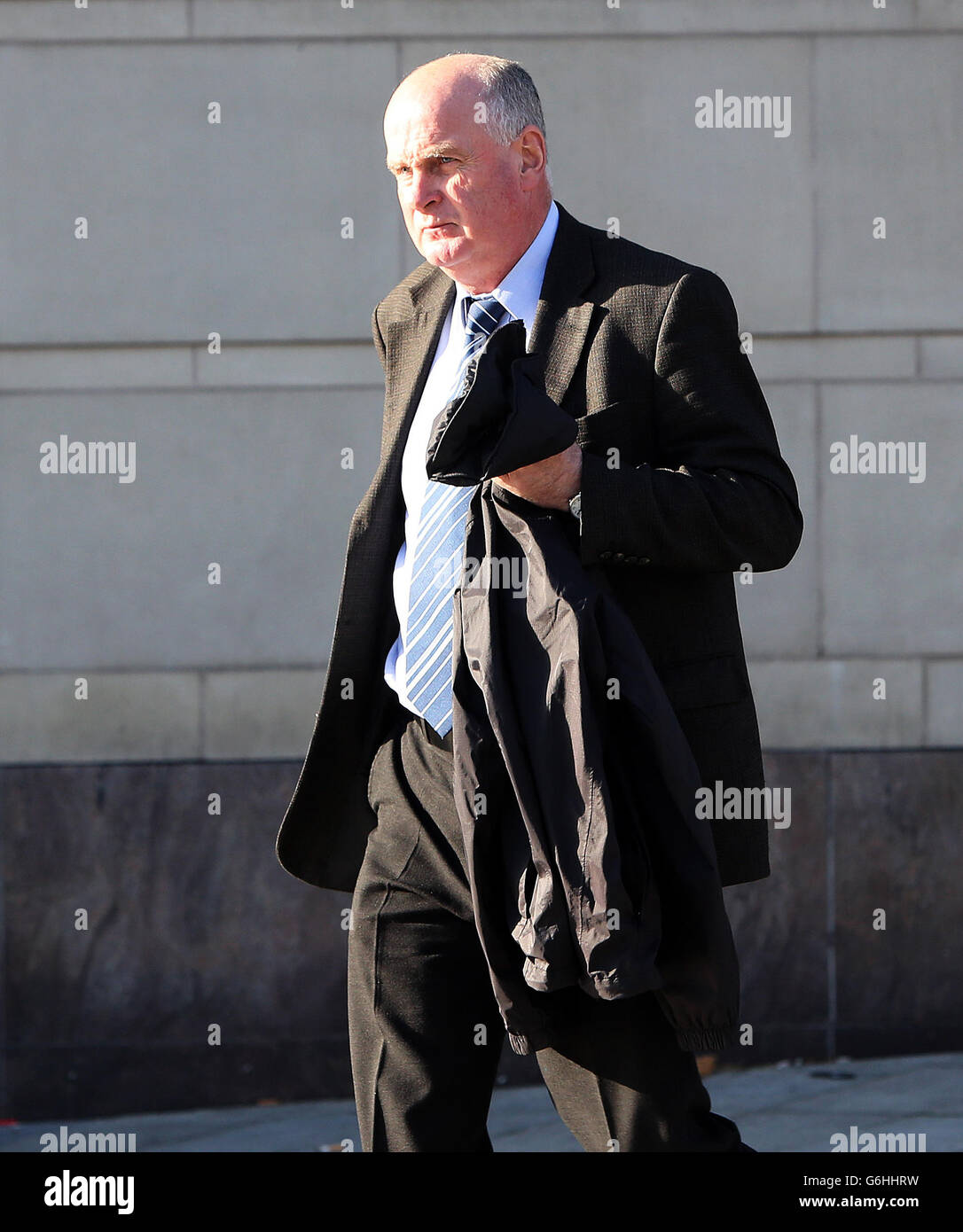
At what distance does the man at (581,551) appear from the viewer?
2602 mm

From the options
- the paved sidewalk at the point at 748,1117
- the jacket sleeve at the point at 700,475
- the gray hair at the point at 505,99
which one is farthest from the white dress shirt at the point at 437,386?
the paved sidewalk at the point at 748,1117

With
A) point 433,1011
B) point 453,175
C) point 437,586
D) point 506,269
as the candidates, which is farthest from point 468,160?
point 433,1011

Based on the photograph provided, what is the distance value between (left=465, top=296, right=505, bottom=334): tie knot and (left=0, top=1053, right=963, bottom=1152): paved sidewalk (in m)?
2.80

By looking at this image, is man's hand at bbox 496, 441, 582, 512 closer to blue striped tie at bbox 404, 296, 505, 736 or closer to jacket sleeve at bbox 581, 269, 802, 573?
jacket sleeve at bbox 581, 269, 802, 573

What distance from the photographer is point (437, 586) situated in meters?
2.86

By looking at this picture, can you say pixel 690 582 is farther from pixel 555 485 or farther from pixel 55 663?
pixel 55 663

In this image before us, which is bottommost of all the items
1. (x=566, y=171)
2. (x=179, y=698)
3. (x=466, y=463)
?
(x=179, y=698)

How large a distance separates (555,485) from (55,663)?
3.34m

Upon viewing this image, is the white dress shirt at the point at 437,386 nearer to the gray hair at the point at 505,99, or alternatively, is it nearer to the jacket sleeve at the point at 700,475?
the gray hair at the point at 505,99

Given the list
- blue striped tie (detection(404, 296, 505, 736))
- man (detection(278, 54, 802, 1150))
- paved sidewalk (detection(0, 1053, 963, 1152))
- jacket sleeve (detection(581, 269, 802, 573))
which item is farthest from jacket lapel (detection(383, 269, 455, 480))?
paved sidewalk (detection(0, 1053, 963, 1152))

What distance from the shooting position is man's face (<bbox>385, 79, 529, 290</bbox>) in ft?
9.09

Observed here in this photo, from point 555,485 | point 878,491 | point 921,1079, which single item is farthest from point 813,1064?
point 555,485

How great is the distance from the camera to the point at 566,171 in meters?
5.56

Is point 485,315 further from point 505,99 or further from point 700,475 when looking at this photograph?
point 700,475
